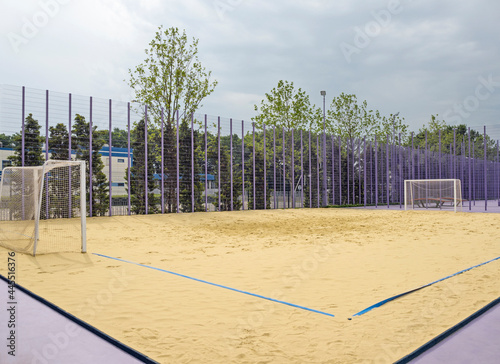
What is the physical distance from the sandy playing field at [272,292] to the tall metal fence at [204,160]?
6.11 metres

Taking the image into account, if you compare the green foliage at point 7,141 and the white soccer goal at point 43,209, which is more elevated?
the green foliage at point 7,141

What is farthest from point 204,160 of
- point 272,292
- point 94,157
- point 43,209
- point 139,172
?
point 272,292

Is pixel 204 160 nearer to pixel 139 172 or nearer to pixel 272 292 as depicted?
pixel 139 172

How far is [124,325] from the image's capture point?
11.5ft

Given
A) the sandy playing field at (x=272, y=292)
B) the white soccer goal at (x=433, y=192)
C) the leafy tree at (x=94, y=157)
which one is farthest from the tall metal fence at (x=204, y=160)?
the sandy playing field at (x=272, y=292)

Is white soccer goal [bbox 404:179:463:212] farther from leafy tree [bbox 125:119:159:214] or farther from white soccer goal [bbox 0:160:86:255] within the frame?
white soccer goal [bbox 0:160:86:255]

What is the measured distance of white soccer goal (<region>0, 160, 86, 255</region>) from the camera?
25.3 feet

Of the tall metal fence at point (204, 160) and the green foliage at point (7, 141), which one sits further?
the tall metal fence at point (204, 160)

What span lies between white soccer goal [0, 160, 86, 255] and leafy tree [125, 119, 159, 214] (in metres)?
2.24

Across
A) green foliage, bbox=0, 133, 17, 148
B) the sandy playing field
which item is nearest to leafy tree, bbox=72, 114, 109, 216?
green foliage, bbox=0, 133, 17, 148

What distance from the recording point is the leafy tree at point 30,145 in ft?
41.4

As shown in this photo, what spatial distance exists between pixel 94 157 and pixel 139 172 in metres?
1.81

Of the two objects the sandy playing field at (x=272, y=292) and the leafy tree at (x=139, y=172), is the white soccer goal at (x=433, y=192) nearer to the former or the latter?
the sandy playing field at (x=272, y=292)

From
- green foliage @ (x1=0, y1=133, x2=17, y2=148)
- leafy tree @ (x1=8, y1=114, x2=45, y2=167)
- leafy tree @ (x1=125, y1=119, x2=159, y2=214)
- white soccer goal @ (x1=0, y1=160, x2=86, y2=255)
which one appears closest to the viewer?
→ white soccer goal @ (x1=0, y1=160, x2=86, y2=255)
